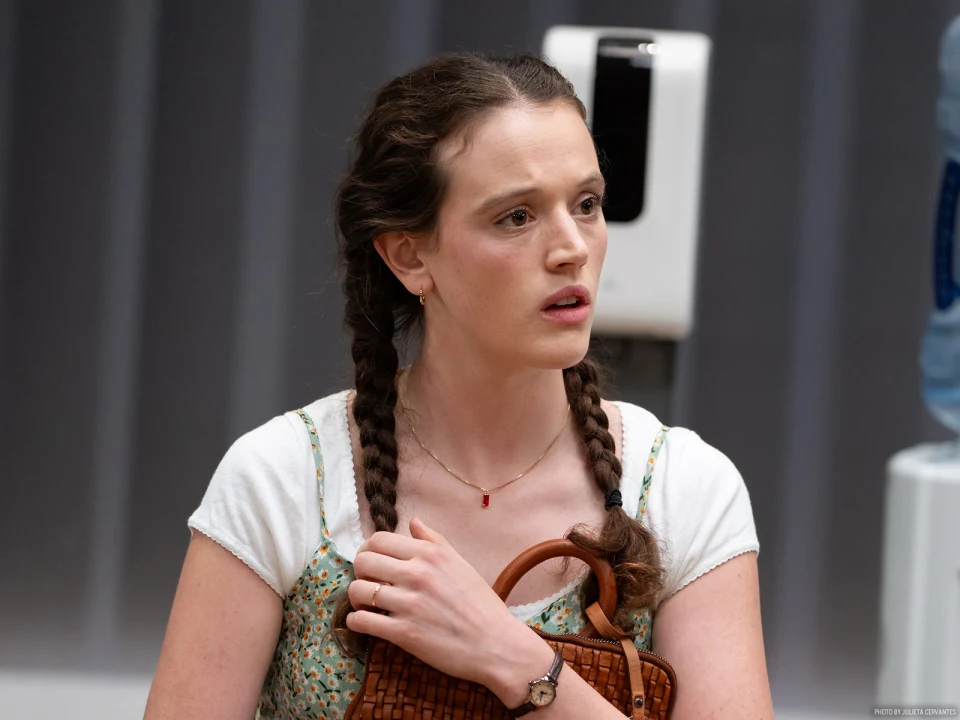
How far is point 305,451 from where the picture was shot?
135cm

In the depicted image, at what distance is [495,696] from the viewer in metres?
1.17

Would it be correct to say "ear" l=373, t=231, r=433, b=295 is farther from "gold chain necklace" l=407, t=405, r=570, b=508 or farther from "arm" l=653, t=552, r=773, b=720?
"arm" l=653, t=552, r=773, b=720

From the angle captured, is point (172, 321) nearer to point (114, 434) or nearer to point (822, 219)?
point (114, 434)

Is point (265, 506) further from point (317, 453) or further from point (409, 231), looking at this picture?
point (409, 231)

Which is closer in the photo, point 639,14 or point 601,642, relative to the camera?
point 601,642

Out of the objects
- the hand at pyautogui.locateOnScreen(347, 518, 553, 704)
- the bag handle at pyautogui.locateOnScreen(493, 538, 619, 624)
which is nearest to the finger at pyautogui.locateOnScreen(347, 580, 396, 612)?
the hand at pyautogui.locateOnScreen(347, 518, 553, 704)

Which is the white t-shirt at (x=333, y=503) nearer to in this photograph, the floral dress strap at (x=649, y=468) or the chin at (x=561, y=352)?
the floral dress strap at (x=649, y=468)

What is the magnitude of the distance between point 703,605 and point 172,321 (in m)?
2.07

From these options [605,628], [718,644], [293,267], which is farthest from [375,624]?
[293,267]

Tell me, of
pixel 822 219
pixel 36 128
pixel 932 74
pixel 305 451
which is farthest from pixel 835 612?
pixel 36 128

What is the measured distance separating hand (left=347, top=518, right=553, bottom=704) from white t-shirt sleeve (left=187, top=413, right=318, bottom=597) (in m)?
0.14

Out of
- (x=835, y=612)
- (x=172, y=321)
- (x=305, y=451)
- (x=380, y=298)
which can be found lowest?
(x=835, y=612)

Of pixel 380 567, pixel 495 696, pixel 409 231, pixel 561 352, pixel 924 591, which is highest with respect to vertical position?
pixel 409 231

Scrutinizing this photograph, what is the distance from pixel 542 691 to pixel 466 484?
30 cm
